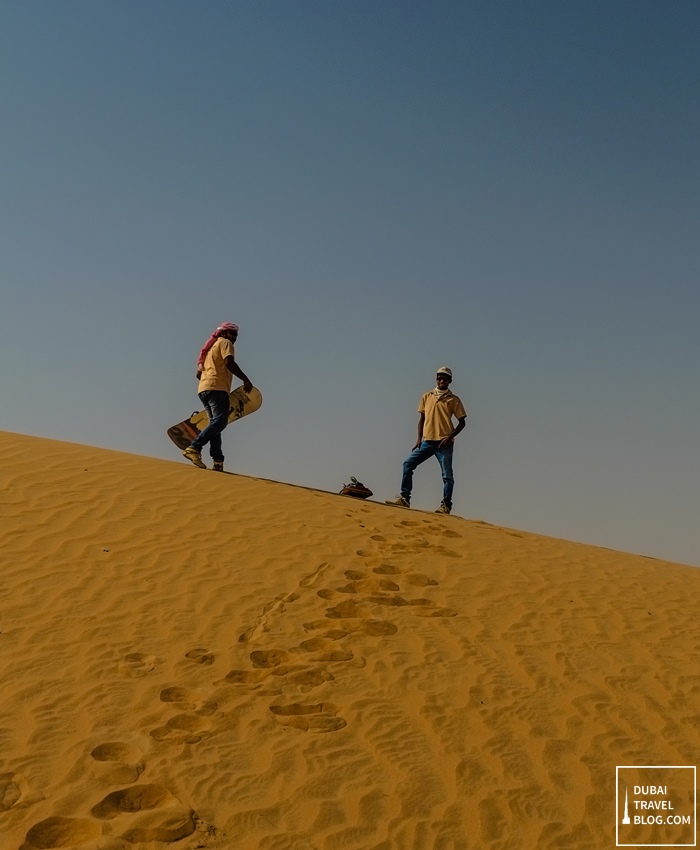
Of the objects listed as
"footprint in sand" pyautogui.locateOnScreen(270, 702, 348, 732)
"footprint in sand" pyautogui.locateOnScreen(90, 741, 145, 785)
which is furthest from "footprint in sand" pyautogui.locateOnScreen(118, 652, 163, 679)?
"footprint in sand" pyautogui.locateOnScreen(270, 702, 348, 732)

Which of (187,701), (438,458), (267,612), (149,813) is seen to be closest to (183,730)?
(187,701)

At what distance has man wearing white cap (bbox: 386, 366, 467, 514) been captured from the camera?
9.71 meters

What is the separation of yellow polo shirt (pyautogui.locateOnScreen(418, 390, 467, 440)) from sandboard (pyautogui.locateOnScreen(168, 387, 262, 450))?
7.17 feet

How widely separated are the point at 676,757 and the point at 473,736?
1143 mm

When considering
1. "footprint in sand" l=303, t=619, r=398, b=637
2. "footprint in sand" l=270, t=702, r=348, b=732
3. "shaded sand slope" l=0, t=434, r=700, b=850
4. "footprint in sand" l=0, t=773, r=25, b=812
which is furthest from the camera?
"footprint in sand" l=303, t=619, r=398, b=637

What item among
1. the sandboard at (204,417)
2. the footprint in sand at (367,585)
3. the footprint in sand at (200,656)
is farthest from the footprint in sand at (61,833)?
the sandboard at (204,417)

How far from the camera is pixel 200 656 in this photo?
4980mm

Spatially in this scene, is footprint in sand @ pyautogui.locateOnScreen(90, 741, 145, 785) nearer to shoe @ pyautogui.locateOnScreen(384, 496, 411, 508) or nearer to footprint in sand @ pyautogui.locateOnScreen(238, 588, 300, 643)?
footprint in sand @ pyautogui.locateOnScreen(238, 588, 300, 643)

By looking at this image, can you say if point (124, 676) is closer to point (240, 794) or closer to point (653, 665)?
point (240, 794)

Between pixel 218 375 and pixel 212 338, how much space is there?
20.7 inches

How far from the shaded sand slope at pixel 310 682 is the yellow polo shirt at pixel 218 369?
1.59m

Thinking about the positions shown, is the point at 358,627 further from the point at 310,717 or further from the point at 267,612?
the point at 310,717

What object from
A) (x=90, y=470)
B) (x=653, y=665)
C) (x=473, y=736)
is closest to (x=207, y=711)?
(x=473, y=736)

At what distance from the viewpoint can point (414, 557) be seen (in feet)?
24.3
